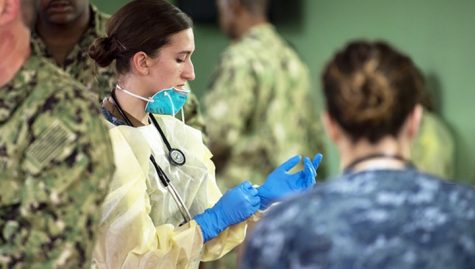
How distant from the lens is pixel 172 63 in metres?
3.23

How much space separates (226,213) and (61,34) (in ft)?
3.06

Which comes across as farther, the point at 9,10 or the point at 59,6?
Result: the point at 59,6

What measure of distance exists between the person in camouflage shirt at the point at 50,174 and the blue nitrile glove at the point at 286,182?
83 cm

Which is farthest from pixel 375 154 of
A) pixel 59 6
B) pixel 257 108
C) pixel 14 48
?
pixel 257 108

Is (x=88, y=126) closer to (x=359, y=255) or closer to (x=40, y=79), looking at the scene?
(x=40, y=79)

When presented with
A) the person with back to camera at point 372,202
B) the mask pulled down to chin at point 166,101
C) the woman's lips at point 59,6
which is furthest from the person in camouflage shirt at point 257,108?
the person with back to camera at point 372,202

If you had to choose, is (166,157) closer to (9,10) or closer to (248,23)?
(9,10)

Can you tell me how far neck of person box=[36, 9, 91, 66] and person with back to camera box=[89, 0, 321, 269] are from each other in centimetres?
53

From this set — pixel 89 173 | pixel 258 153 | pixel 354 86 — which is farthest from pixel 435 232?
pixel 258 153

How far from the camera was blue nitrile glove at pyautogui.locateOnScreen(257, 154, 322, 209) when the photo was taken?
3166mm

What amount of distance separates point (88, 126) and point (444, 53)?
3.47 metres

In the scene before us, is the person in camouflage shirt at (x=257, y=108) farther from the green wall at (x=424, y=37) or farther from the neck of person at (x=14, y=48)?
the neck of person at (x=14, y=48)

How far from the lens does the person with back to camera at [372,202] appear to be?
2072 mm

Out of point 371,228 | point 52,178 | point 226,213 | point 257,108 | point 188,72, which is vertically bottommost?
point 257,108
